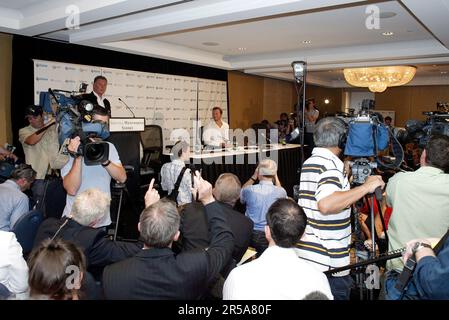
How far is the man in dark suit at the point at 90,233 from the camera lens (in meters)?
1.71

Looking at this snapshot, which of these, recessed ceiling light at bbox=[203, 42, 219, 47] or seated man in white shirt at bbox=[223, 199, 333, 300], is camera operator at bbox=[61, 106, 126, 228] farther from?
recessed ceiling light at bbox=[203, 42, 219, 47]

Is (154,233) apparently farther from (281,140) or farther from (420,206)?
(281,140)

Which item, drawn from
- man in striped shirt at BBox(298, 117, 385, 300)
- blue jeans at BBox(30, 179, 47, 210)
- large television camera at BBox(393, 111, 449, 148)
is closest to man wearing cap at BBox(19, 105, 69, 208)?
blue jeans at BBox(30, 179, 47, 210)

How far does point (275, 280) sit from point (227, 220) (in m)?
0.86

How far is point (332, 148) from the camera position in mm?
1774

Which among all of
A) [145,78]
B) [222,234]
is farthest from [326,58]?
[222,234]

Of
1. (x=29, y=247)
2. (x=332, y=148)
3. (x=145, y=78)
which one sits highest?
(x=145, y=78)

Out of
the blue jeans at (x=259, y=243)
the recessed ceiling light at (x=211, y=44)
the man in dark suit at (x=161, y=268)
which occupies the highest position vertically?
the recessed ceiling light at (x=211, y=44)

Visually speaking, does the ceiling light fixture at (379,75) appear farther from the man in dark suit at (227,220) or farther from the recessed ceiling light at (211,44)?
the man in dark suit at (227,220)

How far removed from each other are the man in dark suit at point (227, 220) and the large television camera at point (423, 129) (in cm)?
113

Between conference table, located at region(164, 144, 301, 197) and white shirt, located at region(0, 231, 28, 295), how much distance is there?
9.65ft
